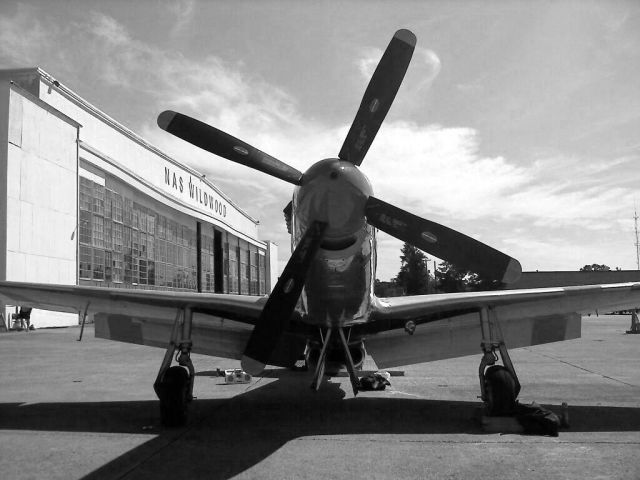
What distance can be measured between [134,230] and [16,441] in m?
36.1

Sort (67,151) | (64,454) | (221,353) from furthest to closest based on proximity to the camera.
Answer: (67,151) < (221,353) < (64,454)

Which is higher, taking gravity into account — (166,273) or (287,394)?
(166,273)

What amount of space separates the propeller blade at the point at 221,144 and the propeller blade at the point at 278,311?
38.7 inches

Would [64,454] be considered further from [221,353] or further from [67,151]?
[67,151]

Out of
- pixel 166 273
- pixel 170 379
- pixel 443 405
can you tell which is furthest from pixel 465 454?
pixel 166 273

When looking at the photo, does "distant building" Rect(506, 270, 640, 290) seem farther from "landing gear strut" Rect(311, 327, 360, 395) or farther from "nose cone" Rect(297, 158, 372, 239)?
"nose cone" Rect(297, 158, 372, 239)

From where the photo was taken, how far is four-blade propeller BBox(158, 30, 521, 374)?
654cm

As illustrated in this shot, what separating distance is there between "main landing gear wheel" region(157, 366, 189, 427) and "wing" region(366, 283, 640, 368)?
2.88 meters

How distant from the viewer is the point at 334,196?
21.9ft

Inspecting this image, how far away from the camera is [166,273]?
47.7 m

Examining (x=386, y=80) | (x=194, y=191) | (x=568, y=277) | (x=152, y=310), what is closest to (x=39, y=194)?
(x=194, y=191)

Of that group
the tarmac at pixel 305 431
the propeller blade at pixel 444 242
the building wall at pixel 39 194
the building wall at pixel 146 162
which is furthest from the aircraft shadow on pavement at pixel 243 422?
the building wall at pixel 146 162

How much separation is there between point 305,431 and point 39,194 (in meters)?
26.8

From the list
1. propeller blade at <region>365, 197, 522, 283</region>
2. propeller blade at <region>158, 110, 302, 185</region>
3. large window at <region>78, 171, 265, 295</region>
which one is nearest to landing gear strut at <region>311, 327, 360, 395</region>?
propeller blade at <region>365, 197, 522, 283</region>
